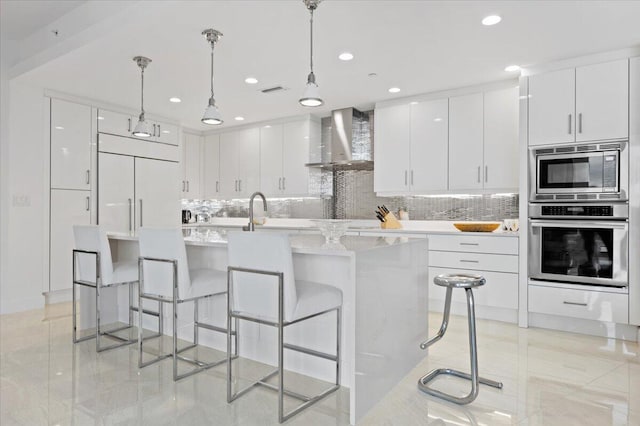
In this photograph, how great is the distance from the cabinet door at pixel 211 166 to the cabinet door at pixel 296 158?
137 centimetres

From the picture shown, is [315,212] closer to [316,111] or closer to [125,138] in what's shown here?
[316,111]

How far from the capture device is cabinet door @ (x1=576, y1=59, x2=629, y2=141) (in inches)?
132

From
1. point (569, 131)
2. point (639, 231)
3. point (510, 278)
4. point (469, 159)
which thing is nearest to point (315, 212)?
point (469, 159)

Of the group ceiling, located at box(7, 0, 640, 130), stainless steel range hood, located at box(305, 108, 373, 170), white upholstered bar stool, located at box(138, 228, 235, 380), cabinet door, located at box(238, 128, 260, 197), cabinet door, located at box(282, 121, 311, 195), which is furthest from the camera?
cabinet door, located at box(238, 128, 260, 197)

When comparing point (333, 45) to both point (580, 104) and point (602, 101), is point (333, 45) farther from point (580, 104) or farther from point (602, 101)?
point (602, 101)

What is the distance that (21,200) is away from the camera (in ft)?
14.2

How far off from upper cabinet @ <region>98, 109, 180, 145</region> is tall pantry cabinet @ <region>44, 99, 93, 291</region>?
0.56ft

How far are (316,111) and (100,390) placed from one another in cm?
416

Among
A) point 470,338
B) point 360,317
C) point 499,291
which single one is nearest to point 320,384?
point 360,317

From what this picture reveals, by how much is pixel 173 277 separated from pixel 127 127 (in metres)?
3.55

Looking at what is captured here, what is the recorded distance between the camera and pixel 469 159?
435 centimetres

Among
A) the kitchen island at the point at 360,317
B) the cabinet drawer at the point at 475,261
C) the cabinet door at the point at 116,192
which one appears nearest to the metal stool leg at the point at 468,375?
the kitchen island at the point at 360,317

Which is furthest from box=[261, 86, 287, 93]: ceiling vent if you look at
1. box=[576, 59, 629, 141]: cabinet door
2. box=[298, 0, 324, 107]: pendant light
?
box=[576, 59, 629, 141]: cabinet door

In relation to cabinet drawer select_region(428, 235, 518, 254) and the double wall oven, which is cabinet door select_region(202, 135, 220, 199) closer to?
cabinet drawer select_region(428, 235, 518, 254)
